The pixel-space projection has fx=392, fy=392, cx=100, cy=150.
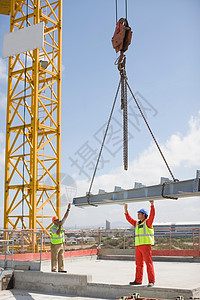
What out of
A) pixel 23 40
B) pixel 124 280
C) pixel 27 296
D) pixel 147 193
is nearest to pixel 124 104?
pixel 147 193

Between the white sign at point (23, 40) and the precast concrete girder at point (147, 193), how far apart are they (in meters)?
10.0

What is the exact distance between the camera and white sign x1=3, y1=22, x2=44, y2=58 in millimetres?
19188

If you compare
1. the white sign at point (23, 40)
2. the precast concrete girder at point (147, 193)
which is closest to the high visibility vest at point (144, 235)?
the precast concrete girder at point (147, 193)

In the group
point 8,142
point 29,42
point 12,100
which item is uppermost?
point 29,42

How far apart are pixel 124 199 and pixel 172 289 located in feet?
12.6

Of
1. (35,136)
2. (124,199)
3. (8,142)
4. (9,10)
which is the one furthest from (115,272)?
(9,10)

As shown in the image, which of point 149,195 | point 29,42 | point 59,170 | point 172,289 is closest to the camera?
point 172,289

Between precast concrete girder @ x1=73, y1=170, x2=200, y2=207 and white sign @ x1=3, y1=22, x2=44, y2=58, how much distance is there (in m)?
10.0

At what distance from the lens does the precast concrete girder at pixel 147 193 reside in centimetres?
937

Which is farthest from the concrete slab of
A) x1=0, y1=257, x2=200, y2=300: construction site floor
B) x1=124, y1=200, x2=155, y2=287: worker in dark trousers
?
x1=124, y1=200, x2=155, y2=287: worker in dark trousers

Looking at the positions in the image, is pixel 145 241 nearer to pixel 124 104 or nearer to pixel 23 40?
pixel 124 104

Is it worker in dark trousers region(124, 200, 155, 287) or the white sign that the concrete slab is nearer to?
worker in dark trousers region(124, 200, 155, 287)

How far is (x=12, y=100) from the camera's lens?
2205 cm

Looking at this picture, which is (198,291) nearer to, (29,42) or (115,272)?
(115,272)
